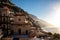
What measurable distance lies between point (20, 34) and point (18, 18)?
2.61 m

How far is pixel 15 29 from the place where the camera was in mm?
27484

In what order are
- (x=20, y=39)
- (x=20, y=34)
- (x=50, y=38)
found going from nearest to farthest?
1. (x=20, y=39)
2. (x=20, y=34)
3. (x=50, y=38)

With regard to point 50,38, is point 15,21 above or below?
above

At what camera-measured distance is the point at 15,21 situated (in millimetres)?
27953

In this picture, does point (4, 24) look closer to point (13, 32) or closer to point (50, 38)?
point (13, 32)

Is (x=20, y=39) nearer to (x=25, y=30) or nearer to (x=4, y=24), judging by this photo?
(x=25, y=30)

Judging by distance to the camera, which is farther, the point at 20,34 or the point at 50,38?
the point at 50,38

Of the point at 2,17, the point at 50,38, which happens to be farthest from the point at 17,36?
the point at 50,38

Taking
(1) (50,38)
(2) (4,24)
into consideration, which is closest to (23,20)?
(2) (4,24)

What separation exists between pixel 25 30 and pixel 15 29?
1551 millimetres

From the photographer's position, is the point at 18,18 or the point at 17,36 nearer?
the point at 17,36

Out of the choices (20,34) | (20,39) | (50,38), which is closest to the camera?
(20,39)

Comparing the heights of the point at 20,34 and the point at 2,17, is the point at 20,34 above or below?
below

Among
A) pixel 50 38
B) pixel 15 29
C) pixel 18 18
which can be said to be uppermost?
pixel 18 18
